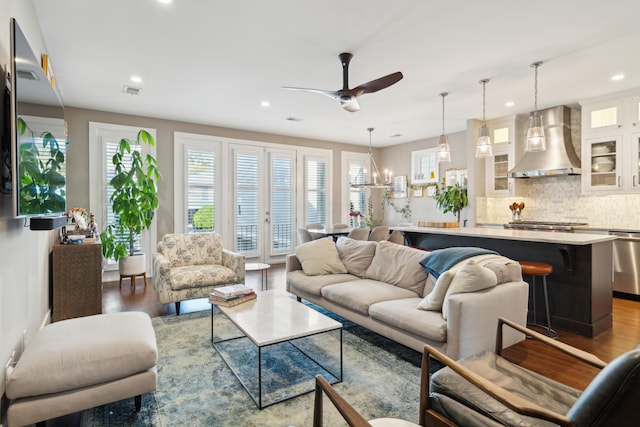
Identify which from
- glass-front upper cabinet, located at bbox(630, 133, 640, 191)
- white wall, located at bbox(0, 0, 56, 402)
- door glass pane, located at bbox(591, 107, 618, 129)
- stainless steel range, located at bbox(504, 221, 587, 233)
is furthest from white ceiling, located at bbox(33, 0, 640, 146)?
stainless steel range, located at bbox(504, 221, 587, 233)

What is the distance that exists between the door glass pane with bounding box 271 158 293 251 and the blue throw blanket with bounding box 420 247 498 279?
4560mm

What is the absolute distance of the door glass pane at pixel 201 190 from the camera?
6309 millimetres

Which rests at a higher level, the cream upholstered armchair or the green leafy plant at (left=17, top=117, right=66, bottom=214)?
the green leafy plant at (left=17, top=117, right=66, bottom=214)

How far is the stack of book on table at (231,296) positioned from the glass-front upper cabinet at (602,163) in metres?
5.09

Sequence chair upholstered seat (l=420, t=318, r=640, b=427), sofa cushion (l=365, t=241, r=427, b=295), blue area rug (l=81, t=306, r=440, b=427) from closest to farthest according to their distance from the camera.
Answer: chair upholstered seat (l=420, t=318, r=640, b=427)
blue area rug (l=81, t=306, r=440, b=427)
sofa cushion (l=365, t=241, r=427, b=295)

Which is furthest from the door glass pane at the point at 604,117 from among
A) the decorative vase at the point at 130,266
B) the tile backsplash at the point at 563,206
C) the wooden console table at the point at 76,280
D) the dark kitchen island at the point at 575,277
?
the decorative vase at the point at 130,266

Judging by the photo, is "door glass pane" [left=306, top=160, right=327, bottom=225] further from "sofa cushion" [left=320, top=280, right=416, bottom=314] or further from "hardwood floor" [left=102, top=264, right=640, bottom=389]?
"sofa cushion" [left=320, top=280, right=416, bottom=314]

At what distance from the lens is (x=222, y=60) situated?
367 cm

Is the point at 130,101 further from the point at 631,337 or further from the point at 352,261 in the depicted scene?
the point at 631,337

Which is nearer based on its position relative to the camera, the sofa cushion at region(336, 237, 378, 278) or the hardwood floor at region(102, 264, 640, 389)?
the hardwood floor at region(102, 264, 640, 389)

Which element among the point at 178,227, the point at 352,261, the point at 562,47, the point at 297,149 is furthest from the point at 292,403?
the point at 297,149

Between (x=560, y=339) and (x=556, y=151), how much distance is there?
131 inches

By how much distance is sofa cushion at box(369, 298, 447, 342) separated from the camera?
7.80 feet

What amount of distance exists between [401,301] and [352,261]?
3.78 feet
